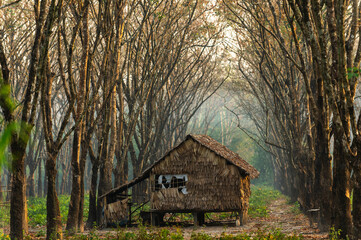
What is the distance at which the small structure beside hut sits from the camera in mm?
17078

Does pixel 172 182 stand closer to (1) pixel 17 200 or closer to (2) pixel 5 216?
(2) pixel 5 216

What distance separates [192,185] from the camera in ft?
57.3

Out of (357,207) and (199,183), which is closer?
(357,207)

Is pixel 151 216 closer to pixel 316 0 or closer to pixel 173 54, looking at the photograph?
pixel 173 54

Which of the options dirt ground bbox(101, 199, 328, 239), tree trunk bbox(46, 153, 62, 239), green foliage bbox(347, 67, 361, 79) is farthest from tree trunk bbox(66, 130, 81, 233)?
green foliage bbox(347, 67, 361, 79)

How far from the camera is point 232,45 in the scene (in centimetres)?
2491

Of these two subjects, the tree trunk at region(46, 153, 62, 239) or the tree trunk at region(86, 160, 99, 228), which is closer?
the tree trunk at region(46, 153, 62, 239)

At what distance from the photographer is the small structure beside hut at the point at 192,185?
17.1 meters

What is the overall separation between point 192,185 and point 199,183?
0.93 ft

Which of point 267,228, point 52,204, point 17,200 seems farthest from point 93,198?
point 17,200

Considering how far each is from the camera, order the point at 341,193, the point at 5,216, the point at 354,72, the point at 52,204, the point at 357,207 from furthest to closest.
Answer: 1. the point at 5,216
2. the point at 52,204
3. the point at 341,193
4. the point at 357,207
5. the point at 354,72

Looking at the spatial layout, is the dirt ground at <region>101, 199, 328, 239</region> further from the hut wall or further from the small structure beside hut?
the hut wall

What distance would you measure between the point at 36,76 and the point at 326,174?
7918 millimetres

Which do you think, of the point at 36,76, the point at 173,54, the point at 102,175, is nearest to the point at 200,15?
the point at 173,54
